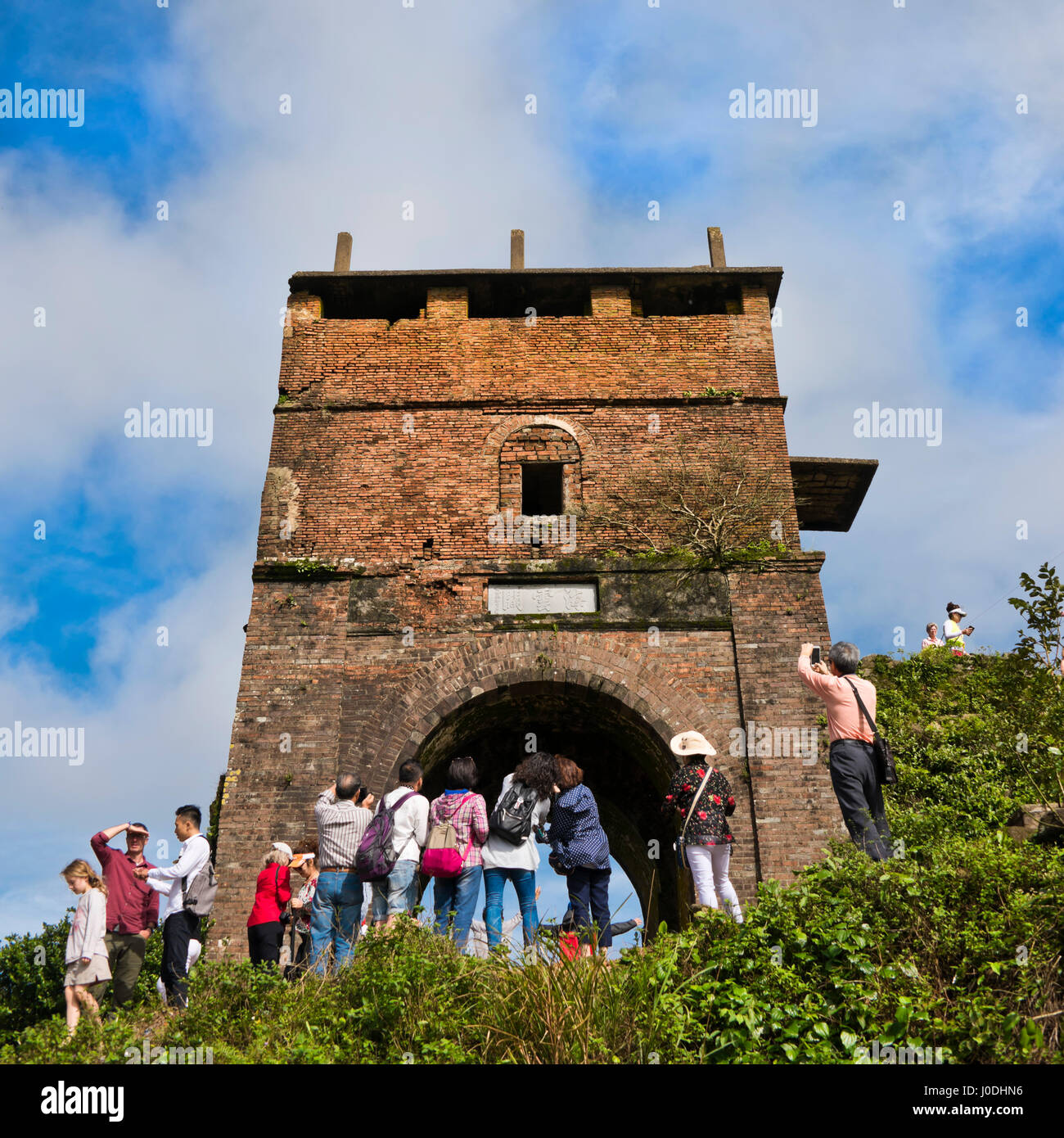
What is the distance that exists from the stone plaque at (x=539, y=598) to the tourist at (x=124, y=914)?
5729 millimetres

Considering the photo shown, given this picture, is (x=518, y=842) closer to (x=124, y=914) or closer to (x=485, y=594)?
(x=124, y=914)

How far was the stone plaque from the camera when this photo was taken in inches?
508

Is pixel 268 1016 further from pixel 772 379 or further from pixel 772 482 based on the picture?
pixel 772 379

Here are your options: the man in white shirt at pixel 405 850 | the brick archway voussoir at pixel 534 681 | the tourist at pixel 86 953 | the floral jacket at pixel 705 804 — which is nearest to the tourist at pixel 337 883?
the man in white shirt at pixel 405 850

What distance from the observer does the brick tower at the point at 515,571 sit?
39.4 ft

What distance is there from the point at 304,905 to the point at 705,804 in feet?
12.2

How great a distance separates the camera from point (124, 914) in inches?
311

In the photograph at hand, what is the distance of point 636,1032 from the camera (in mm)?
6023

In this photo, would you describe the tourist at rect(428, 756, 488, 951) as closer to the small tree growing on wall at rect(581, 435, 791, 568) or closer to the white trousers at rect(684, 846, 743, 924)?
the white trousers at rect(684, 846, 743, 924)

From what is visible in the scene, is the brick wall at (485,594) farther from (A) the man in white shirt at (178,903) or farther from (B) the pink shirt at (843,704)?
(B) the pink shirt at (843,704)

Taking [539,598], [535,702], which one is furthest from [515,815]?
[539,598]
